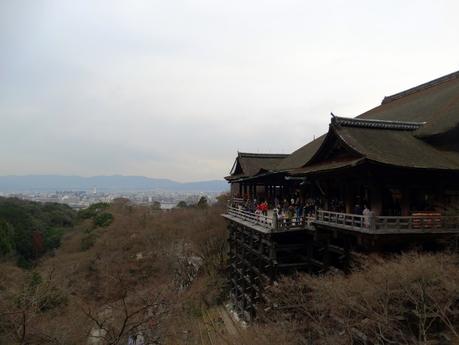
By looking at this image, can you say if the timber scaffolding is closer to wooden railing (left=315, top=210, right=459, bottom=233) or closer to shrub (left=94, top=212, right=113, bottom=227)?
wooden railing (left=315, top=210, right=459, bottom=233)

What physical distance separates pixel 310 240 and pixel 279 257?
7.06 ft

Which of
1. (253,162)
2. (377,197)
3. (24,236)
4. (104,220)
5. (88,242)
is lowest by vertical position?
(88,242)

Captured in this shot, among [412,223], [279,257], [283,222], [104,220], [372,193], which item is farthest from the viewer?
[104,220]

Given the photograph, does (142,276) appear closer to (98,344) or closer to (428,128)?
(98,344)

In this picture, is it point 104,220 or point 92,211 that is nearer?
point 104,220

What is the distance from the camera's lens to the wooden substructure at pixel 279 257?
16078 millimetres

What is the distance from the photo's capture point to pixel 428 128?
15.9 m

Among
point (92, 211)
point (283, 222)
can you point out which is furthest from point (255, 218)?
point (92, 211)

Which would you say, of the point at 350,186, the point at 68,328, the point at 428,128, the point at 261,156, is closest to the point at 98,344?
the point at 68,328

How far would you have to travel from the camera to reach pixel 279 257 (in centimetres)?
1877

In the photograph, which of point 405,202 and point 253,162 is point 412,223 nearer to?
point 405,202

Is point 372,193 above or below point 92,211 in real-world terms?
above

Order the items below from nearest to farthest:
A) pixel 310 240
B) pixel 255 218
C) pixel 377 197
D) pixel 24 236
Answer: pixel 377 197
pixel 310 240
pixel 255 218
pixel 24 236

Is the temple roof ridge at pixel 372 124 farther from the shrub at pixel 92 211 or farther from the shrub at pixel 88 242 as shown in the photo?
the shrub at pixel 92 211
